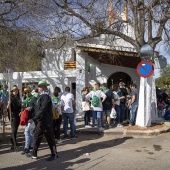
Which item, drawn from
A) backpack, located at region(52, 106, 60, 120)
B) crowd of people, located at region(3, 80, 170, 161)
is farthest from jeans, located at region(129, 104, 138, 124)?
backpack, located at region(52, 106, 60, 120)

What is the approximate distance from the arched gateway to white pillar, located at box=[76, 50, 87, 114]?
314cm

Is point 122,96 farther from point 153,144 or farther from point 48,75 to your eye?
point 48,75

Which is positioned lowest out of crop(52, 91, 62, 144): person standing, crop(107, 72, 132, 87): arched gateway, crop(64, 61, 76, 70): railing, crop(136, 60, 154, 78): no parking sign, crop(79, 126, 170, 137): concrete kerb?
crop(79, 126, 170, 137): concrete kerb

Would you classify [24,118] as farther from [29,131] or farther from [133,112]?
[133,112]

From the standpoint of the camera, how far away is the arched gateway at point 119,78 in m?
17.1

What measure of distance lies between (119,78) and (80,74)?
14.9 ft

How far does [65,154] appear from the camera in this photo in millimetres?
6582

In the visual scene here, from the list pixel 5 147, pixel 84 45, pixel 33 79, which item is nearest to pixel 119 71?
pixel 84 45

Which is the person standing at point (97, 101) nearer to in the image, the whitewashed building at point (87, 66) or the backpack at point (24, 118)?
the backpack at point (24, 118)

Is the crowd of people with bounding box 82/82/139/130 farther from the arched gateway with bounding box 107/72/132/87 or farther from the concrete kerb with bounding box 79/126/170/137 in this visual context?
the arched gateway with bounding box 107/72/132/87

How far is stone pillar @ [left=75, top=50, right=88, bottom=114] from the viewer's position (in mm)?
13984

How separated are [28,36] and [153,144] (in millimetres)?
7286

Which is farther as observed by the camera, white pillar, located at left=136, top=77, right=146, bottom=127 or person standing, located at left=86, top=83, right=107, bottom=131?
white pillar, located at left=136, top=77, right=146, bottom=127

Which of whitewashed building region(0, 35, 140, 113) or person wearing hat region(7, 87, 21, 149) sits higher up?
whitewashed building region(0, 35, 140, 113)
